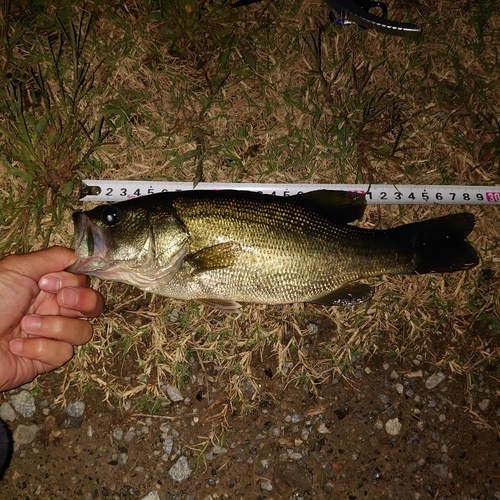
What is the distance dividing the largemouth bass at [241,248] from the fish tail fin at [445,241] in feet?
0.18

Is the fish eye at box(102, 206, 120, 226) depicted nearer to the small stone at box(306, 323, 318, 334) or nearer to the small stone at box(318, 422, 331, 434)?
the small stone at box(306, 323, 318, 334)

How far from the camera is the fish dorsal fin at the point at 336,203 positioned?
309cm

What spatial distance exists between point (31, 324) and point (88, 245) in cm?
81

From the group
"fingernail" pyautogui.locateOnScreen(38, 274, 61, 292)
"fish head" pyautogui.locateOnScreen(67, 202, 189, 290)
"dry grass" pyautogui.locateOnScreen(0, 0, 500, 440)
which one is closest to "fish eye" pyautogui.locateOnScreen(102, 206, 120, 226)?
"fish head" pyautogui.locateOnScreen(67, 202, 189, 290)

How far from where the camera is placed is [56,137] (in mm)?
3508

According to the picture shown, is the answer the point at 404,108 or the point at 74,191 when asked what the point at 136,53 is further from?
the point at 404,108

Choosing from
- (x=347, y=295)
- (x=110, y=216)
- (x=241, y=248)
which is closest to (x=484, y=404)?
(x=347, y=295)

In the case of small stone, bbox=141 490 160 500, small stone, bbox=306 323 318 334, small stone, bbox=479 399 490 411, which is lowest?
A: small stone, bbox=141 490 160 500

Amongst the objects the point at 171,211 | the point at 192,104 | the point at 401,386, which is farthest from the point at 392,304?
the point at 192,104

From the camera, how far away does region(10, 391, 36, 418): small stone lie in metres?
3.38

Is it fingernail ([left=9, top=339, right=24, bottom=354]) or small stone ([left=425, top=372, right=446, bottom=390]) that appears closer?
fingernail ([left=9, top=339, right=24, bottom=354])

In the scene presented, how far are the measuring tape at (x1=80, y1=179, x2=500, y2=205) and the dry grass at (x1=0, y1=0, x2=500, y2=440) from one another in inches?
5.8

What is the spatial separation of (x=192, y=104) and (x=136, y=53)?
70 cm

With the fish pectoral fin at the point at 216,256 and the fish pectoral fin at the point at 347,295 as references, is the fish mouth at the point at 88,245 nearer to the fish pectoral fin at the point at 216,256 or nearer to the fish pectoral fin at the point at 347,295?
the fish pectoral fin at the point at 216,256
